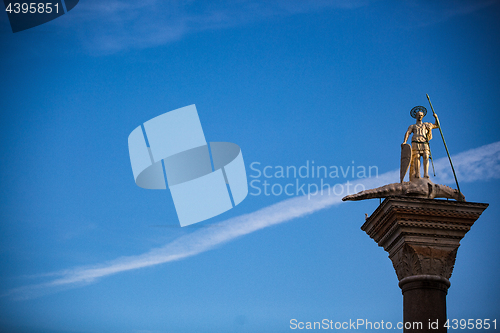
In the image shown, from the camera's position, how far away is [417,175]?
696 inches

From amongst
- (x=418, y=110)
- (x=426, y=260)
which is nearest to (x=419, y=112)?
(x=418, y=110)

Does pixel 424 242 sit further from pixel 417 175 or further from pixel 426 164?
pixel 426 164

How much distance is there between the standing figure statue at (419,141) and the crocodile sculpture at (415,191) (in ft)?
→ 1.50

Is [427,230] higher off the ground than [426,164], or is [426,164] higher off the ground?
[426,164]

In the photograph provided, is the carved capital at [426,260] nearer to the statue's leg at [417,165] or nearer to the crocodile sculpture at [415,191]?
the crocodile sculpture at [415,191]

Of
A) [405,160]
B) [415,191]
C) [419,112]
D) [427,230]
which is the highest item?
[419,112]

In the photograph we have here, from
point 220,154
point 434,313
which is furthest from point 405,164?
point 220,154

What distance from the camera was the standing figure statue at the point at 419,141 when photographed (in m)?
17.8

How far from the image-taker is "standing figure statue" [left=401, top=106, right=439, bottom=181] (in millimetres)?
17797

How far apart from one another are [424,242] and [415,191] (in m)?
1.90

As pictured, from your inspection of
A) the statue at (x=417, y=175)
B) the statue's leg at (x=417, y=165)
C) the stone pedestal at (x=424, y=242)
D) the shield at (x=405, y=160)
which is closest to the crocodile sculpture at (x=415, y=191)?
the statue at (x=417, y=175)

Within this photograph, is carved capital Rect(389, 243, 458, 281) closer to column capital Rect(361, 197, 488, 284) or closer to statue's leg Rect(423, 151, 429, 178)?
column capital Rect(361, 197, 488, 284)

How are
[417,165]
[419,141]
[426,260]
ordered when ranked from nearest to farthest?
[426,260], [417,165], [419,141]

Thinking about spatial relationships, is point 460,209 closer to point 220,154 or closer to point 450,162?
point 450,162
